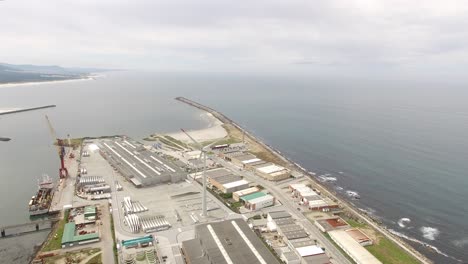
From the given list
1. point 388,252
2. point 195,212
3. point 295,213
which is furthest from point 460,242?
point 195,212

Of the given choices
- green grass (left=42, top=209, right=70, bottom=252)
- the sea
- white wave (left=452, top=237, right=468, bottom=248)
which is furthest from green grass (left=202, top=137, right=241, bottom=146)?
white wave (left=452, top=237, right=468, bottom=248)

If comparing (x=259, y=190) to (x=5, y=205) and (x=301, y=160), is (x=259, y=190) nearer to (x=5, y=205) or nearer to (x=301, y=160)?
(x=301, y=160)

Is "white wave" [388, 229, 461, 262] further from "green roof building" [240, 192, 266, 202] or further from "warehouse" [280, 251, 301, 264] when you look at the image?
"green roof building" [240, 192, 266, 202]

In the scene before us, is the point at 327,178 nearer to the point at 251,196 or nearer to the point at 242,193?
the point at 251,196

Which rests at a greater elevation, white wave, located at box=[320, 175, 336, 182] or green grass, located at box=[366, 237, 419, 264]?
white wave, located at box=[320, 175, 336, 182]

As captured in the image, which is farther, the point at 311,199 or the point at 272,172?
the point at 272,172

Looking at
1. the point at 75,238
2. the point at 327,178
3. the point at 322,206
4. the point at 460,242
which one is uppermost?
the point at 322,206

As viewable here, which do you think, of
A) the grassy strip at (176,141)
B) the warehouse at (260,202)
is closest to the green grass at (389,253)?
the warehouse at (260,202)
